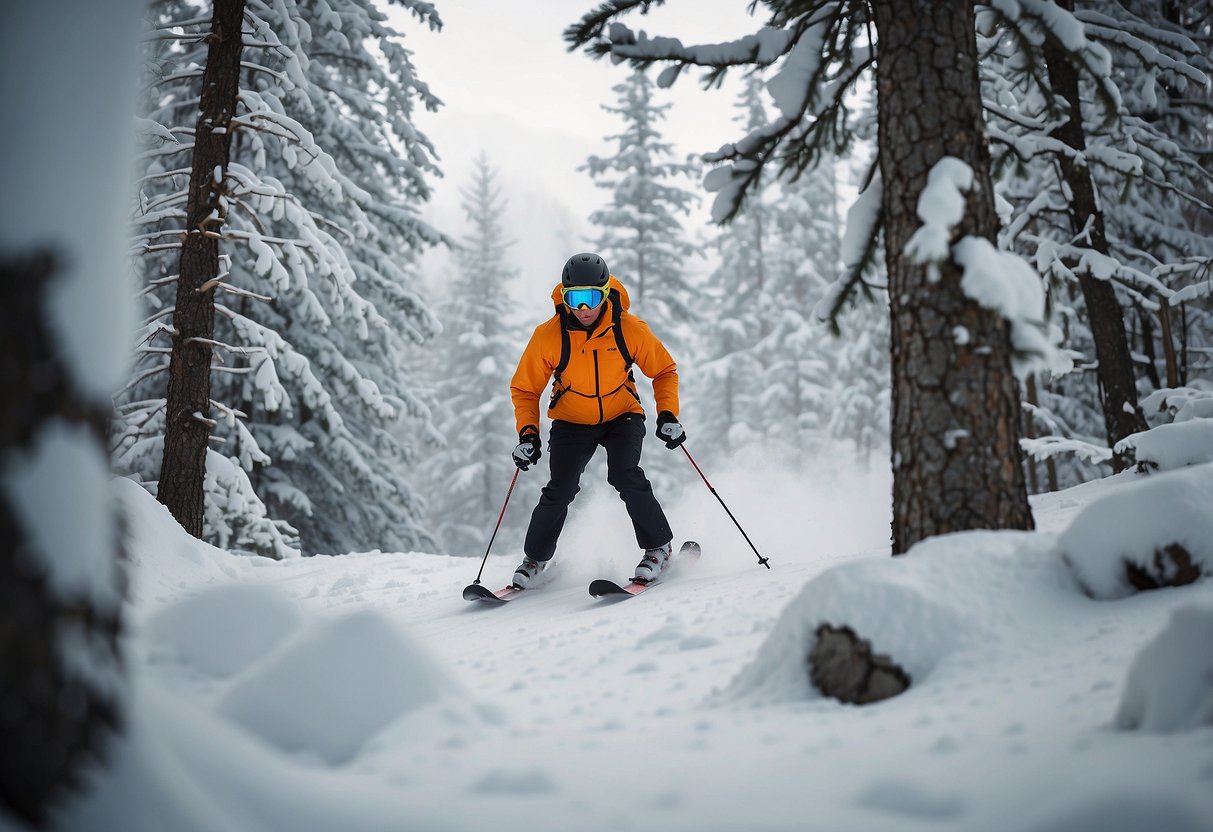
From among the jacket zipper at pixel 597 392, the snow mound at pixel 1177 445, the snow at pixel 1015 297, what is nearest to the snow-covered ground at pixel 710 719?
the snow at pixel 1015 297

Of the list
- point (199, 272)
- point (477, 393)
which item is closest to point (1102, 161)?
point (199, 272)

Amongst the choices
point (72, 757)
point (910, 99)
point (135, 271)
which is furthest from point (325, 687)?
point (135, 271)

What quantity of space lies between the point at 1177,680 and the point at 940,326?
1.62 meters

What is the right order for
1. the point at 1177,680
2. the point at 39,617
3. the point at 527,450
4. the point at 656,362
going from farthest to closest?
the point at 656,362 → the point at 527,450 → the point at 1177,680 → the point at 39,617

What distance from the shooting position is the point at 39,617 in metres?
1.25

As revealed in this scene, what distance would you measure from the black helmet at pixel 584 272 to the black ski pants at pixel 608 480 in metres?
1.15

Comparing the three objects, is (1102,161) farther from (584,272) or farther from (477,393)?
(477,393)

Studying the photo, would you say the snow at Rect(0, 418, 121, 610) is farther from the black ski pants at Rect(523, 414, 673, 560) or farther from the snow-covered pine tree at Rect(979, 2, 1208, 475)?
the snow-covered pine tree at Rect(979, 2, 1208, 475)

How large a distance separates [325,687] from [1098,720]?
2.21 m

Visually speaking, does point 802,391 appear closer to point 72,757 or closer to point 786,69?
point 786,69

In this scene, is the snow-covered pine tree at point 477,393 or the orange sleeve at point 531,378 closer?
the orange sleeve at point 531,378

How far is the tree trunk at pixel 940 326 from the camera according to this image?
299 centimetres

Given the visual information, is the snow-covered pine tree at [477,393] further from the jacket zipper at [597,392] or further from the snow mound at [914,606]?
the snow mound at [914,606]

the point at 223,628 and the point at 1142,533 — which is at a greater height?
the point at 1142,533
